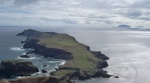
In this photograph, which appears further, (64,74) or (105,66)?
(105,66)

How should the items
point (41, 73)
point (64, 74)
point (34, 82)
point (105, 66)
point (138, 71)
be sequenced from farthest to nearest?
1. point (105, 66)
2. point (138, 71)
3. point (41, 73)
4. point (64, 74)
5. point (34, 82)

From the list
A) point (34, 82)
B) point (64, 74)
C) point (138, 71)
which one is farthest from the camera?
point (138, 71)

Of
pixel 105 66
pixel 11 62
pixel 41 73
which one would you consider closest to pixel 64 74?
pixel 41 73

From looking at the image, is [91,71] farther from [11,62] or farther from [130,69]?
[11,62]

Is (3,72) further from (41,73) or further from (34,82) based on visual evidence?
(34,82)

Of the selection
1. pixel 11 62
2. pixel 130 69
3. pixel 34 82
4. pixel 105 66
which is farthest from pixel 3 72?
pixel 130 69

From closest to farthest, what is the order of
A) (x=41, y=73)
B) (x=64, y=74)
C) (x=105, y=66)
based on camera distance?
(x=64, y=74), (x=41, y=73), (x=105, y=66)
